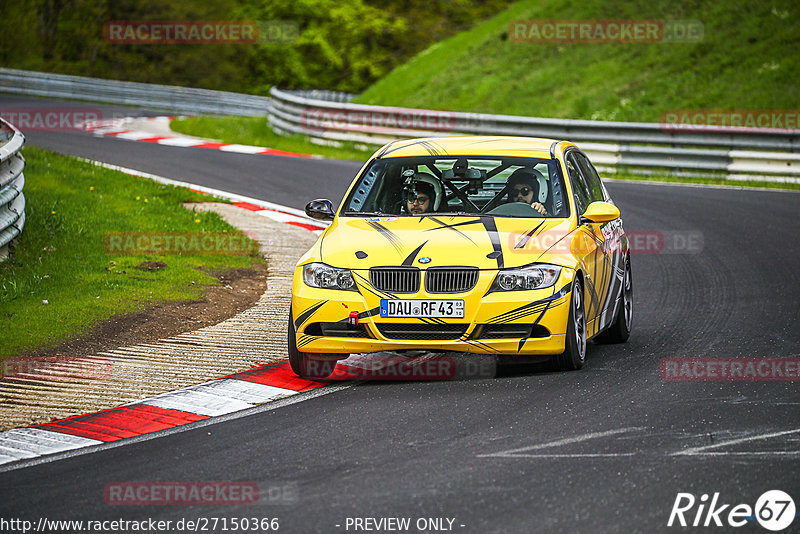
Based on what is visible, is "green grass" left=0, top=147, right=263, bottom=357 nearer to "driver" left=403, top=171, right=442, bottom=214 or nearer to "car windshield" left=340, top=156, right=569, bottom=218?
"car windshield" left=340, top=156, right=569, bottom=218

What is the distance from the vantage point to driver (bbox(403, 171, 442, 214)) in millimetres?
9352

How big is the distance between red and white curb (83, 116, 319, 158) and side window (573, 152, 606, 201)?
14.9m

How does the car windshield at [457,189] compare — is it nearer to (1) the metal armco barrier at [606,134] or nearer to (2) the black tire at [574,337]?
(2) the black tire at [574,337]

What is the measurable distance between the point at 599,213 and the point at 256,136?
21.7m

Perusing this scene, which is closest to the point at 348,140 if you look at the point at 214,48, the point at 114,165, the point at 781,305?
the point at 114,165

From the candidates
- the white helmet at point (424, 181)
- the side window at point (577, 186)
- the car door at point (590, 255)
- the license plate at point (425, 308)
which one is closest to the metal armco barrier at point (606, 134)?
the side window at point (577, 186)

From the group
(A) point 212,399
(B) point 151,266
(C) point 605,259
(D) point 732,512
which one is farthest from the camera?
(B) point 151,266

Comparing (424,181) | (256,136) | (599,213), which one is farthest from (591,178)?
(256,136)

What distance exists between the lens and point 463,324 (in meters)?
8.07

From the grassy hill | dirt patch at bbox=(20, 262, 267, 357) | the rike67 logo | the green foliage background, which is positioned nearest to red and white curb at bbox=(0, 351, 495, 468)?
dirt patch at bbox=(20, 262, 267, 357)

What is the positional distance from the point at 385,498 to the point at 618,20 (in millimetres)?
30489

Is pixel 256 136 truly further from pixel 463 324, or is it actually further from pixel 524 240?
pixel 463 324

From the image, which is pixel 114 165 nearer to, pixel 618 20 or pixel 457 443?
pixel 457 443

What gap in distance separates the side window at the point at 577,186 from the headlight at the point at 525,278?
3.91 feet
